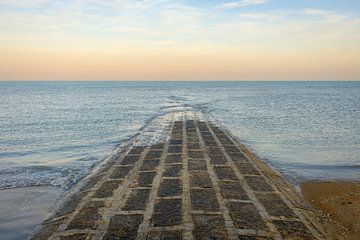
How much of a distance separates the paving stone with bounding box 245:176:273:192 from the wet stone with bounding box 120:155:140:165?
519 centimetres

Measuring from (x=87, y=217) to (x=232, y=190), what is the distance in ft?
14.7

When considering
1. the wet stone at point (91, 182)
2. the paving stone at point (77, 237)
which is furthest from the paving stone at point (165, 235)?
the wet stone at point (91, 182)

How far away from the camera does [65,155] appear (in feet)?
58.7

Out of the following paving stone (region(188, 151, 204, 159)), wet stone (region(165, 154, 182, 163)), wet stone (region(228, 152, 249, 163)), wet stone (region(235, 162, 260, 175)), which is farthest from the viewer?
paving stone (region(188, 151, 204, 159))

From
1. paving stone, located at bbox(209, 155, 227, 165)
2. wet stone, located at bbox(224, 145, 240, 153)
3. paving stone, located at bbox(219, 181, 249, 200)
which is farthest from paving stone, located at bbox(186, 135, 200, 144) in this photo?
paving stone, located at bbox(219, 181, 249, 200)

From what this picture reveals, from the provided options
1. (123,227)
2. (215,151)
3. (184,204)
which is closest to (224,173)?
(184,204)

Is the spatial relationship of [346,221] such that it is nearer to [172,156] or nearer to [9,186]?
[172,156]

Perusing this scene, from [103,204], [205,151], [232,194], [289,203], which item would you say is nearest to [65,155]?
[205,151]

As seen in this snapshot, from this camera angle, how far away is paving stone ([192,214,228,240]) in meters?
7.66

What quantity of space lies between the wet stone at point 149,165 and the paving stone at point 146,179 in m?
0.73

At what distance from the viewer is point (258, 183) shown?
11867 mm

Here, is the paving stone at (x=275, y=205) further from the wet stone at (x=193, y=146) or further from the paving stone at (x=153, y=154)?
the wet stone at (x=193, y=146)

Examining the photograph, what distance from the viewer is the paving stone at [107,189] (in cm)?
1070

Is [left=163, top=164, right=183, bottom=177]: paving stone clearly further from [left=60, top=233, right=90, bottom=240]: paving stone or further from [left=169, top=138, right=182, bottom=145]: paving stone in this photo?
[left=169, top=138, right=182, bottom=145]: paving stone
